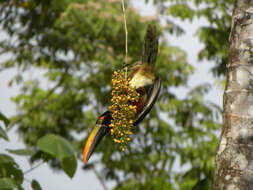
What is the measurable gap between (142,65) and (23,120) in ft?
25.4

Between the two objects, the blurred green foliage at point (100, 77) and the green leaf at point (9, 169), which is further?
the blurred green foliage at point (100, 77)

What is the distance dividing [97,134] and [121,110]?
402mm

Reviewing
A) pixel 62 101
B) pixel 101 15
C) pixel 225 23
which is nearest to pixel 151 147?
pixel 62 101

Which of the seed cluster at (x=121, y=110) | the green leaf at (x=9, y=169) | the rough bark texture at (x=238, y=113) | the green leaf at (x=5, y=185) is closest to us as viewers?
the green leaf at (x=5, y=185)

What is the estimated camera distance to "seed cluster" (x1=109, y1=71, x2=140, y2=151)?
1.72m

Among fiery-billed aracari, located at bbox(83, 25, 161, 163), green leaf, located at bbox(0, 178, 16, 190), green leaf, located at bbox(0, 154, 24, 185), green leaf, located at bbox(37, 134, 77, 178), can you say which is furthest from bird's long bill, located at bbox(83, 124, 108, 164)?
green leaf, located at bbox(0, 178, 16, 190)

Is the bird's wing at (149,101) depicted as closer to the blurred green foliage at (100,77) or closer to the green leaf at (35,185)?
the green leaf at (35,185)

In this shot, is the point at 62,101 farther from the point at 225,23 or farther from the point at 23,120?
the point at 225,23

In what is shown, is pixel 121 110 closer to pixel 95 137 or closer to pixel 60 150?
pixel 95 137

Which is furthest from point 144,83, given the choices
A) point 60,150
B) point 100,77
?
point 100,77

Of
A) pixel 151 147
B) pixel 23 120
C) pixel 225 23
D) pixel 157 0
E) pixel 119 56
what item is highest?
pixel 157 0

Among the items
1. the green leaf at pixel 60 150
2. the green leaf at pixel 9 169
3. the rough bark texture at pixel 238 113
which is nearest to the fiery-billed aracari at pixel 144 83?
the rough bark texture at pixel 238 113

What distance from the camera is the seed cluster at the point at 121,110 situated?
1722 millimetres

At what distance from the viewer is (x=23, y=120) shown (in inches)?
365
